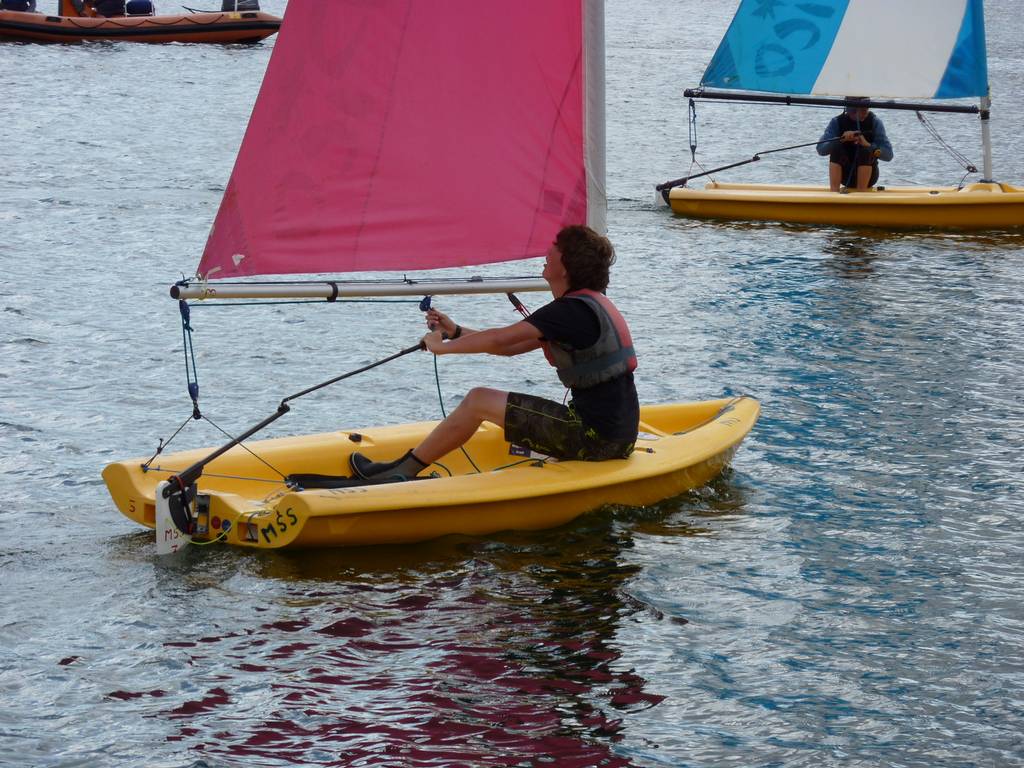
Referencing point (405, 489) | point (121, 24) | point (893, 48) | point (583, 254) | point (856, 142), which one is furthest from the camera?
point (121, 24)

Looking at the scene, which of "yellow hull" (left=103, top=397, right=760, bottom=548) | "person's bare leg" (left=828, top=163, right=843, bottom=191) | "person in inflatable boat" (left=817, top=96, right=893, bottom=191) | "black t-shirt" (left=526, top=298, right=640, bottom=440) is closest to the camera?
"yellow hull" (left=103, top=397, right=760, bottom=548)

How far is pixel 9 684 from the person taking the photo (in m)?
5.75

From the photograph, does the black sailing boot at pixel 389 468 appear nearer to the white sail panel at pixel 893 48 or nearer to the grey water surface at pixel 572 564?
the grey water surface at pixel 572 564

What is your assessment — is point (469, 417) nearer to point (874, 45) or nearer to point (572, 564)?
point (572, 564)

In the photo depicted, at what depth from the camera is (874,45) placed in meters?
16.1

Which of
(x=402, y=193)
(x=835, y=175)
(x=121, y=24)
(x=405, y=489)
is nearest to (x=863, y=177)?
(x=835, y=175)

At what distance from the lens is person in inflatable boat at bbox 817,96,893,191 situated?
15.8 m

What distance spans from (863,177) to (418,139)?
34.4ft

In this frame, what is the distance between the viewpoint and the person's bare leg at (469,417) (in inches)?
279

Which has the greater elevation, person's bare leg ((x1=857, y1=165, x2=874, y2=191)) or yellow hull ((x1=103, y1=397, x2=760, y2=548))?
person's bare leg ((x1=857, y1=165, x2=874, y2=191))

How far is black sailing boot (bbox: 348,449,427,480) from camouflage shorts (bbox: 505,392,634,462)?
50 centimetres

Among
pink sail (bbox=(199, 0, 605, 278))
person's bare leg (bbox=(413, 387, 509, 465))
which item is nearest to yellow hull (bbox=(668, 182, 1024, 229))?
pink sail (bbox=(199, 0, 605, 278))

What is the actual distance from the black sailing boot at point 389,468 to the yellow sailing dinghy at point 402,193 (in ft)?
0.63

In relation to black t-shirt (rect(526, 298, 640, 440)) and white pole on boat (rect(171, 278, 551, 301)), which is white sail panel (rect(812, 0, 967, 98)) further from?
white pole on boat (rect(171, 278, 551, 301))
